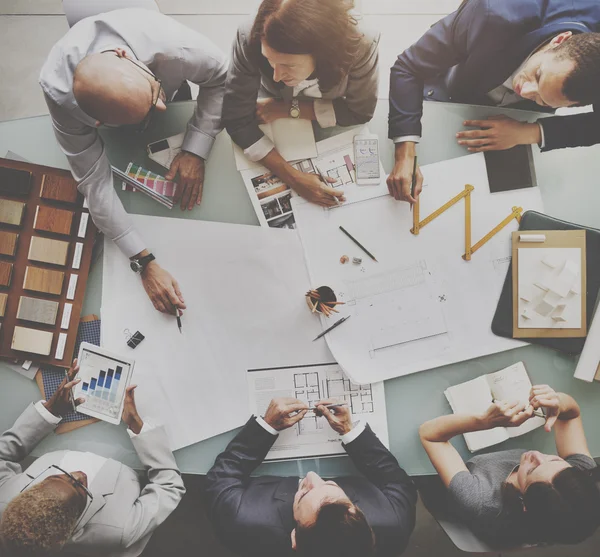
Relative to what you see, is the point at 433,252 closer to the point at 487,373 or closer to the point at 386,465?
the point at 487,373

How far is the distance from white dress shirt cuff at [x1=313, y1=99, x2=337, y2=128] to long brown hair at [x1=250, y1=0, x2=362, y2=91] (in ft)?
→ 0.90

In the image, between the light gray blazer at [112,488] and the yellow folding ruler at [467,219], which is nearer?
the light gray blazer at [112,488]

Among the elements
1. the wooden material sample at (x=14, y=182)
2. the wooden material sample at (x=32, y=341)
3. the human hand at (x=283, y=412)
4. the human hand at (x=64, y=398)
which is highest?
the wooden material sample at (x=14, y=182)

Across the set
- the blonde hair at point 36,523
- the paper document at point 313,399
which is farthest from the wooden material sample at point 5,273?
the paper document at point 313,399

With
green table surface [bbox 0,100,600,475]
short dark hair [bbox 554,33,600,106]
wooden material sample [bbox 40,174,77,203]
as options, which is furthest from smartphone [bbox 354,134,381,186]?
wooden material sample [bbox 40,174,77,203]

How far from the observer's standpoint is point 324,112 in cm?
161

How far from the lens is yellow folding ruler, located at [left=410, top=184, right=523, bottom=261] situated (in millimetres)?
1605

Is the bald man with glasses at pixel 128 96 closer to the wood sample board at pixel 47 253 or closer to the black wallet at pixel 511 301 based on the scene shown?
the wood sample board at pixel 47 253

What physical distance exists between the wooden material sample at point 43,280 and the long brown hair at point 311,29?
938 millimetres

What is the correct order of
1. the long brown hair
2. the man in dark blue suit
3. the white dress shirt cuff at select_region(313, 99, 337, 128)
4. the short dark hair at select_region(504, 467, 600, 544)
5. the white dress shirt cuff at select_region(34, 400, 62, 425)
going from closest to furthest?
the long brown hair < the man in dark blue suit < the short dark hair at select_region(504, 467, 600, 544) < the white dress shirt cuff at select_region(34, 400, 62, 425) < the white dress shirt cuff at select_region(313, 99, 337, 128)

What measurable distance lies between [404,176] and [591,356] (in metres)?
0.84

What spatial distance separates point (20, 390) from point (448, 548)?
1.86m

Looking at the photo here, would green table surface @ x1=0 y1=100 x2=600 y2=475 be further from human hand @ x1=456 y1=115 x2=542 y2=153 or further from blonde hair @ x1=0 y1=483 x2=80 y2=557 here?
blonde hair @ x1=0 y1=483 x2=80 y2=557

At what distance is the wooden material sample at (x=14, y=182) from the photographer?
1.54 metres
